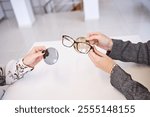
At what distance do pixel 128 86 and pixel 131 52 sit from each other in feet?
0.58

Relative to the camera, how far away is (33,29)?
→ 2105 millimetres

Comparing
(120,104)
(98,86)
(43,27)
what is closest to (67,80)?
(98,86)

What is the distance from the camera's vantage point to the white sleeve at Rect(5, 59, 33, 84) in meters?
0.65

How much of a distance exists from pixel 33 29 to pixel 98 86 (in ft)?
5.37

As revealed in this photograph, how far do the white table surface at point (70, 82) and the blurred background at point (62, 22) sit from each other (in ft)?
3.34

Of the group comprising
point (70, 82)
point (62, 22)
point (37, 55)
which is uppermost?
A: point (37, 55)

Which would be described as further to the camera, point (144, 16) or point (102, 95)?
point (144, 16)

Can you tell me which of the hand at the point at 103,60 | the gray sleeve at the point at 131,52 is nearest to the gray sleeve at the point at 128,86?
the hand at the point at 103,60

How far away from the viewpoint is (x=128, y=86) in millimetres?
522

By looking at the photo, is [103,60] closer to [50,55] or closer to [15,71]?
[50,55]

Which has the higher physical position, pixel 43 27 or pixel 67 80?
pixel 67 80

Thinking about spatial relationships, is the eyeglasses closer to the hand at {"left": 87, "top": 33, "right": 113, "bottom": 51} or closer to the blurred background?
the hand at {"left": 87, "top": 33, "right": 113, "bottom": 51}

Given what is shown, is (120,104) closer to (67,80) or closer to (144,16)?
(67,80)

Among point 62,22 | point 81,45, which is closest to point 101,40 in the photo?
point 81,45
